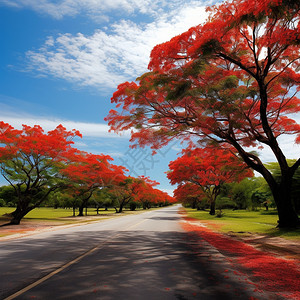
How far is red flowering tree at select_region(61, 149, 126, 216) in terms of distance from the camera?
27156 millimetres

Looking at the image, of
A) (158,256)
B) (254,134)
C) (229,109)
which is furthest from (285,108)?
(158,256)

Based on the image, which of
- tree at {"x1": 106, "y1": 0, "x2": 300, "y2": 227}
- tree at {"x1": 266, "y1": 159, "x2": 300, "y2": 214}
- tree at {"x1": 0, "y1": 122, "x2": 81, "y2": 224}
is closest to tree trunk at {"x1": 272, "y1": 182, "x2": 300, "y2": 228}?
tree at {"x1": 106, "y1": 0, "x2": 300, "y2": 227}

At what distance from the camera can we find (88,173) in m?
34.2

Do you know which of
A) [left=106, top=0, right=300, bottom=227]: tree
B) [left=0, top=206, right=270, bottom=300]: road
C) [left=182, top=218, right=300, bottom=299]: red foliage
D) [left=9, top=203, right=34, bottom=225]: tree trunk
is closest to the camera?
[left=0, top=206, right=270, bottom=300]: road

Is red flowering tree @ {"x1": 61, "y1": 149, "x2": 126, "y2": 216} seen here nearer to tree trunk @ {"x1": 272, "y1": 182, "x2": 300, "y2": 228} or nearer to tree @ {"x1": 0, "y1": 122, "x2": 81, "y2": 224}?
tree @ {"x1": 0, "y1": 122, "x2": 81, "y2": 224}

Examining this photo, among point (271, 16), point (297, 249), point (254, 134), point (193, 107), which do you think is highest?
point (271, 16)

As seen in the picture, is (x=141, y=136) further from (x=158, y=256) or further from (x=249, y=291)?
(x=249, y=291)

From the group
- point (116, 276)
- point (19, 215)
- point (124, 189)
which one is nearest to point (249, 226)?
point (116, 276)

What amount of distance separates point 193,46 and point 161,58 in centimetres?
215

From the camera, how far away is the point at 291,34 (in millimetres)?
9594

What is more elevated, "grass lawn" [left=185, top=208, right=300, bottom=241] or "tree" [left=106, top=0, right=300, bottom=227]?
"tree" [left=106, top=0, right=300, bottom=227]

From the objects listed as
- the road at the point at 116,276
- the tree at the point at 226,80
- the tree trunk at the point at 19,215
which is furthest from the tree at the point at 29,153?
the road at the point at 116,276

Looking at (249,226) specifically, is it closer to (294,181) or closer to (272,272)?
(294,181)

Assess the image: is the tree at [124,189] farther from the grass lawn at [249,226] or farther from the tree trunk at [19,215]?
the grass lawn at [249,226]
